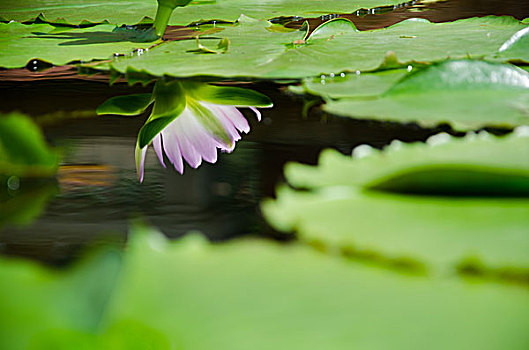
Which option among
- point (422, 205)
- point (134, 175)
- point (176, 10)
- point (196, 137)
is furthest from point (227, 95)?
point (176, 10)

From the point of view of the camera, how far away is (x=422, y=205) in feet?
1.24

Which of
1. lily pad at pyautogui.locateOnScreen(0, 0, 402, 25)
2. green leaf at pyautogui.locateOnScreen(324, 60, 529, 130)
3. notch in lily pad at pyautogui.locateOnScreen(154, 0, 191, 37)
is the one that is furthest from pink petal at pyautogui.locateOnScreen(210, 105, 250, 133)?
lily pad at pyautogui.locateOnScreen(0, 0, 402, 25)

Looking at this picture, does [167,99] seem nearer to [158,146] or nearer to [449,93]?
[158,146]

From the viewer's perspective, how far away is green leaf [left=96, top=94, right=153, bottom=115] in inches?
30.0

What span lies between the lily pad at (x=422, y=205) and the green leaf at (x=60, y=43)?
2.45 feet

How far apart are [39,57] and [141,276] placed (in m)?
0.92

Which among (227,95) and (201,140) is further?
(227,95)

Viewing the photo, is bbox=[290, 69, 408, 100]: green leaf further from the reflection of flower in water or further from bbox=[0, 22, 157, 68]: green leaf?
bbox=[0, 22, 157, 68]: green leaf

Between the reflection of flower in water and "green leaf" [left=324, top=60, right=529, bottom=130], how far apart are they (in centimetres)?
12

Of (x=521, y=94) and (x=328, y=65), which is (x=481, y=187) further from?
(x=328, y=65)

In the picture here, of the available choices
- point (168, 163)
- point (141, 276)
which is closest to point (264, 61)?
point (168, 163)

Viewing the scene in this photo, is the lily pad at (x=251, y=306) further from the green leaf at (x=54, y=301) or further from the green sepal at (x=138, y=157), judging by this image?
the green sepal at (x=138, y=157)

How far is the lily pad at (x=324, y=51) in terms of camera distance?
90 cm

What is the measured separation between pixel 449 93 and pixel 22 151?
489 mm
